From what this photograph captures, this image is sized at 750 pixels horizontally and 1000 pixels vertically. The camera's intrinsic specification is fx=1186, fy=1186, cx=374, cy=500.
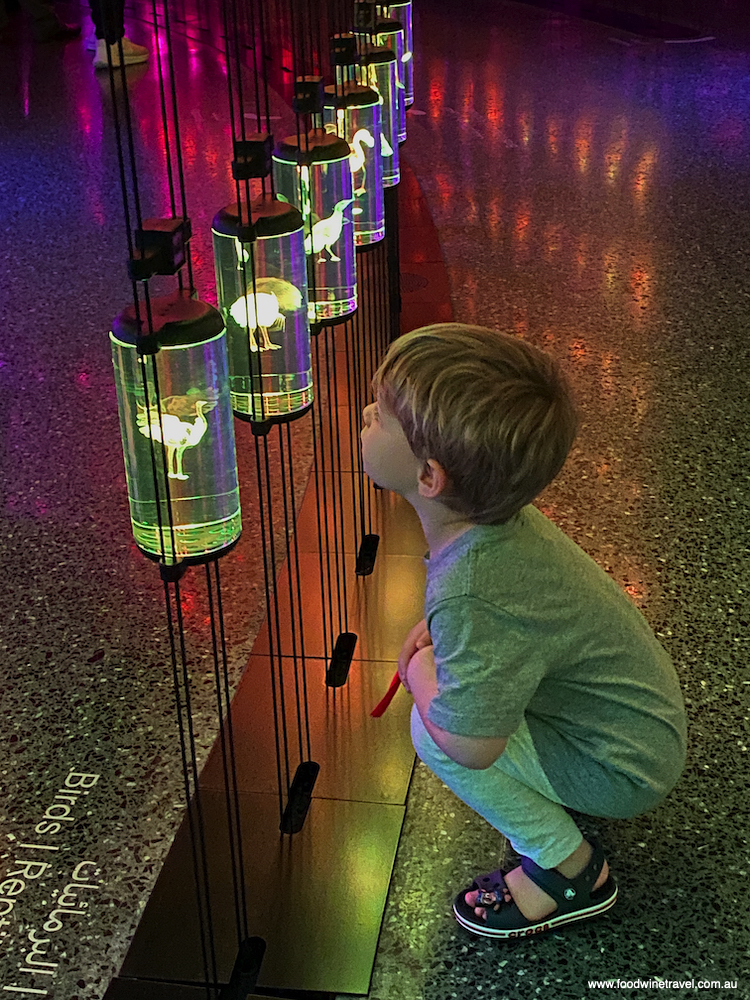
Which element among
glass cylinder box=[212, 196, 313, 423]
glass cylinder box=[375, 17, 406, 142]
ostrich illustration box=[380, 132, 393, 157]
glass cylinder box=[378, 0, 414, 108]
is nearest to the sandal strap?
glass cylinder box=[212, 196, 313, 423]

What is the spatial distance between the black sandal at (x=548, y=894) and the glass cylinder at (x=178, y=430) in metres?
0.59

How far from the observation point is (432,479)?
123cm

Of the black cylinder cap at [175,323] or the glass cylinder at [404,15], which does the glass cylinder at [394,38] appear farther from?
the black cylinder cap at [175,323]

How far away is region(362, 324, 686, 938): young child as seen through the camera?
1.20 meters

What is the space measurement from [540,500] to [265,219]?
1.27 meters

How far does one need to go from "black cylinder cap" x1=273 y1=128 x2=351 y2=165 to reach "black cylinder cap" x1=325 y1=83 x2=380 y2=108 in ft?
0.83

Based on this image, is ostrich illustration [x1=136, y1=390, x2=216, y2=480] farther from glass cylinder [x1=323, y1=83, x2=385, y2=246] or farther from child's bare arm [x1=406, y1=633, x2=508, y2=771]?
glass cylinder [x1=323, y1=83, x2=385, y2=246]

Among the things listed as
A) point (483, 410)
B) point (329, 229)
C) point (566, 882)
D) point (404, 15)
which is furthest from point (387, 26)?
point (566, 882)

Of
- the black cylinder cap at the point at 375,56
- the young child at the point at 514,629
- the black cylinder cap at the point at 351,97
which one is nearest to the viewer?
the young child at the point at 514,629

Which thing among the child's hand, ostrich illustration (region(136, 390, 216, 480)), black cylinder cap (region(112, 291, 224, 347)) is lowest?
the child's hand

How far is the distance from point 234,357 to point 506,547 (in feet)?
1.40

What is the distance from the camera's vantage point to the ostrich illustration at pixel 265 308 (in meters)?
1.37

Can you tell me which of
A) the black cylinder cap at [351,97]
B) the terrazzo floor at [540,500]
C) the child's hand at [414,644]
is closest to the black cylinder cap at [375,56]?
the black cylinder cap at [351,97]

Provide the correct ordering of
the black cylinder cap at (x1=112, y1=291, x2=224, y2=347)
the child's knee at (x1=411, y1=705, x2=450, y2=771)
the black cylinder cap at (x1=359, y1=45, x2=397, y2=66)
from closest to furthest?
1. the black cylinder cap at (x1=112, y1=291, x2=224, y2=347)
2. the child's knee at (x1=411, y1=705, x2=450, y2=771)
3. the black cylinder cap at (x1=359, y1=45, x2=397, y2=66)
